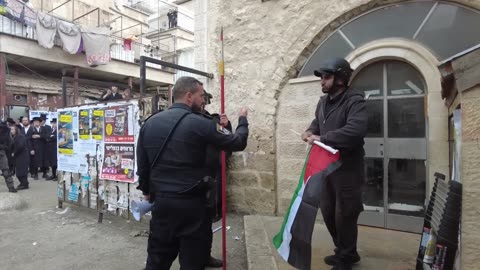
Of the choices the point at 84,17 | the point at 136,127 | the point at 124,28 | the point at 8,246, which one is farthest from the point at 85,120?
the point at 124,28

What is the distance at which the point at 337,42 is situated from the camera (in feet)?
15.6

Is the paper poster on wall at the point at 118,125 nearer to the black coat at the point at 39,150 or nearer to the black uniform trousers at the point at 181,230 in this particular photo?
the black uniform trousers at the point at 181,230

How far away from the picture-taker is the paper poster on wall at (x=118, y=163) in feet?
15.8

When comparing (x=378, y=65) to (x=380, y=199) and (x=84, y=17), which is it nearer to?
(x=380, y=199)

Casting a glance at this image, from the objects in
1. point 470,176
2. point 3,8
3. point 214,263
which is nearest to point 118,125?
point 214,263

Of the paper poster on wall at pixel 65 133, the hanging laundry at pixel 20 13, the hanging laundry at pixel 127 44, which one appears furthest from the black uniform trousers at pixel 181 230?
Result: the hanging laundry at pixel 127 44

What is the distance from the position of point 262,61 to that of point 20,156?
7.19 metres

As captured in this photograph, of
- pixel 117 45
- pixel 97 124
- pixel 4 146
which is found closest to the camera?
pixel 97 124

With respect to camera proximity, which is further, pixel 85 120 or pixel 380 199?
pixel 85 120

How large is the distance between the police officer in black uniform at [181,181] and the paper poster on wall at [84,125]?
3.32 metres

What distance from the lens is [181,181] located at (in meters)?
2.46

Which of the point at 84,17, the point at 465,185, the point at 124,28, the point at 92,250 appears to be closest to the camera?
the point at 465,185

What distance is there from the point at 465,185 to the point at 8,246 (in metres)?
5.13

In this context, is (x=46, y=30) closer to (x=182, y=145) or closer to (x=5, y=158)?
(x=5, y=158)
